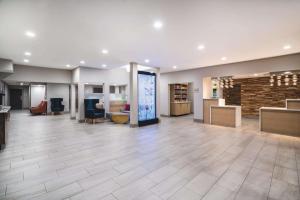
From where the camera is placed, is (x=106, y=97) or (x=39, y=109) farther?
(x=39, y=109)

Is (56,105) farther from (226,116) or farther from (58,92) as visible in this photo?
(226,116)

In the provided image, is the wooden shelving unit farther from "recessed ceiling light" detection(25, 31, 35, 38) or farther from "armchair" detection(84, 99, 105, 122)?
"recessed ceiling light" detection(25, 31, 35, 38)

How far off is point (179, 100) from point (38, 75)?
916cm

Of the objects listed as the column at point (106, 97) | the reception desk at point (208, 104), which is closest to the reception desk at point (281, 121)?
the reception desk at point (208, 104)

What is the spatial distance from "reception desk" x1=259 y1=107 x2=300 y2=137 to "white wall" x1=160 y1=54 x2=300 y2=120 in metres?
1.72

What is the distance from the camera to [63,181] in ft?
8.02

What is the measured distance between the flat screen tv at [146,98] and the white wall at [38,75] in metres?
5.44

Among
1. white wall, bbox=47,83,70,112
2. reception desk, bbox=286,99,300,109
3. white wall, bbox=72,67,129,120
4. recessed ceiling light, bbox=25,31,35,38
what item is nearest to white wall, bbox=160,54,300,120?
reception desk, bbox=286,99,300,109

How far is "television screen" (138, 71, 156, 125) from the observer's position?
719 cm

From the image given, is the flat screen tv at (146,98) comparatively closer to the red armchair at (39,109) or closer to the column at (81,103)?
the column at (81,103)

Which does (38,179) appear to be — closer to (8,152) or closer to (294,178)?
(8,152)

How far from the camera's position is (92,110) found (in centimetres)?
790

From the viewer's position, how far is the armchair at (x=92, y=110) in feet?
25.9

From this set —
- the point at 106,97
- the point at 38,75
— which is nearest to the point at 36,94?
the point at 38,75
